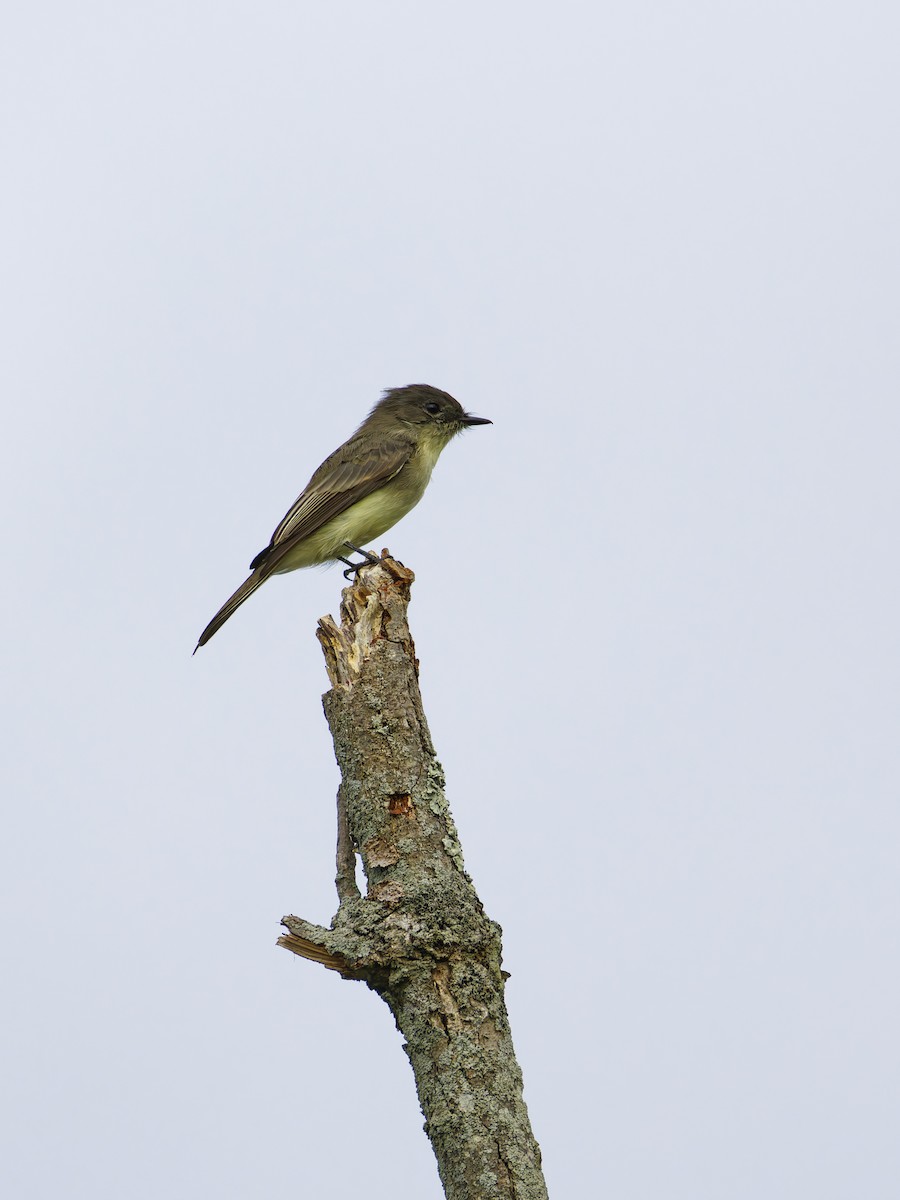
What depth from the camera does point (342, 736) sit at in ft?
19.4

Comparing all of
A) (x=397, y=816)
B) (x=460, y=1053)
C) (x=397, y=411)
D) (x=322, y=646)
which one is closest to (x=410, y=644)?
(x=322, y=646)

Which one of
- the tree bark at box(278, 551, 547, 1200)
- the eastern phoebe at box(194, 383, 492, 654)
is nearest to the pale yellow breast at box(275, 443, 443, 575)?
the eastern phoebe at box(194, 383, 492, 654)

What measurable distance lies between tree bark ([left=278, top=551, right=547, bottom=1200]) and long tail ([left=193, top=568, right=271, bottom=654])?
3765 mm

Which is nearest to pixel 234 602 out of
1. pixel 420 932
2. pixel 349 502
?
pixel 349 502

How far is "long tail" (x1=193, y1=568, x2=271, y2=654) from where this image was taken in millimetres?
9773

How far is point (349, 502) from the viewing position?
10.3m

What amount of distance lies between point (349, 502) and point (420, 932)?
5.44 m

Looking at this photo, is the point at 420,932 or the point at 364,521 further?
Result: the point at 364,521

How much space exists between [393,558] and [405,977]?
2581mm

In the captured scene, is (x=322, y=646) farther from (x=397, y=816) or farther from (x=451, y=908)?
(x=451, y=908)

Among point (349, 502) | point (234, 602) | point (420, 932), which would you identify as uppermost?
point (349, 502)

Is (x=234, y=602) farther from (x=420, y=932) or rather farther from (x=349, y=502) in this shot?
(x=420, y=932)

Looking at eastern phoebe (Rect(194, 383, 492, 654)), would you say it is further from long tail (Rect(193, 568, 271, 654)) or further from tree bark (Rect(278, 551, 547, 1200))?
tree bark (Rect(278, 551, 547, 1200))

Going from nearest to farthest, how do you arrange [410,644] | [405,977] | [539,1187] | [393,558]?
[539,1187]
[405,977]
[410,644]
[393,558]
